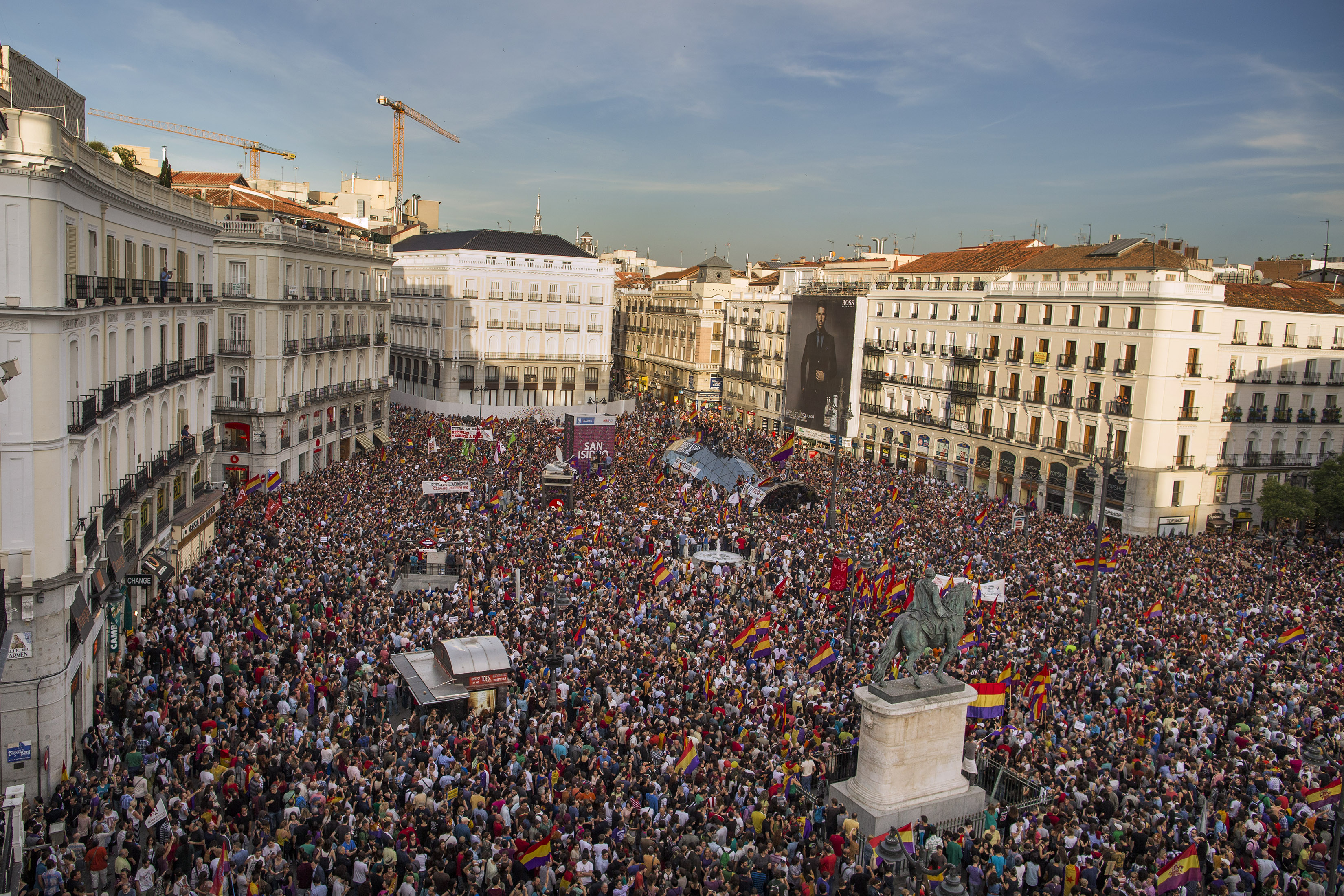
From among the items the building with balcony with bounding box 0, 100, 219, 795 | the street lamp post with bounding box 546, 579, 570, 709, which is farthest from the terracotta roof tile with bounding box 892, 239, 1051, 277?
the building with balcony with bounding box 0, 100, 219, 795

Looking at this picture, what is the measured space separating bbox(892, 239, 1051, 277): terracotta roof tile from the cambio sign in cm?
2703

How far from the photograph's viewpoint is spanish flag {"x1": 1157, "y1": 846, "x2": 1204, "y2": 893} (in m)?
13.5

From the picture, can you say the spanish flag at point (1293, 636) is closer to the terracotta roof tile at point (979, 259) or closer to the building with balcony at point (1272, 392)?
the building with balcony at point (1272, 392)

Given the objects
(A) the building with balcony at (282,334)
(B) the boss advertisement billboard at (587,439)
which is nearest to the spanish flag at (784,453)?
(B) the boss advertisement billboard at (587,439)

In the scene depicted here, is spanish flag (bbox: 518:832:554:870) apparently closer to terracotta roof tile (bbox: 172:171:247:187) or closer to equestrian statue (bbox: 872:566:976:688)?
equestrian statue (bbox: 872:566:976:688)

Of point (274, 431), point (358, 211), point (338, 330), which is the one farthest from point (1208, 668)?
point (358, 211)

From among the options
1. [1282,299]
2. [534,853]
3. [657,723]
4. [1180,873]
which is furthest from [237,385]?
[1282,299]

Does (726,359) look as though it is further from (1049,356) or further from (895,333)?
(1049,356)

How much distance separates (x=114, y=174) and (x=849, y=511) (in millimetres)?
27216

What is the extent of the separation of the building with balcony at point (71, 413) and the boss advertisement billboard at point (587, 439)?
16.6m

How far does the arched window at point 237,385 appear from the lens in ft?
134

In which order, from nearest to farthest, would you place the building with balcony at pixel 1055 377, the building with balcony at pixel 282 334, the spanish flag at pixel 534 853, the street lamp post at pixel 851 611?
the spanish flag at pixel 534 853 → the street lamp post at pixel 851 611 → the building with balcony at pixel 282 334 → the building with balcony at pixel 1055 377

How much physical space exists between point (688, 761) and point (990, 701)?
242 inches

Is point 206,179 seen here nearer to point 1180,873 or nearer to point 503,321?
point 503,321
